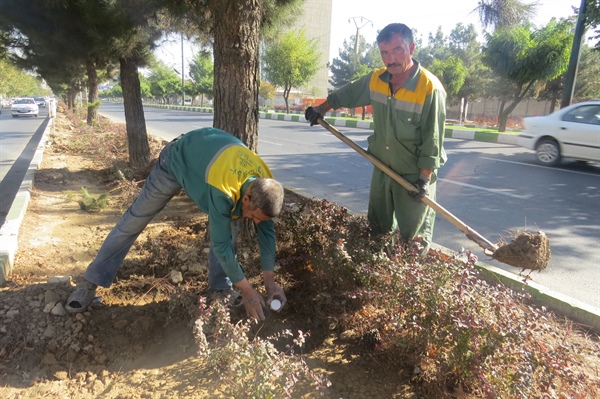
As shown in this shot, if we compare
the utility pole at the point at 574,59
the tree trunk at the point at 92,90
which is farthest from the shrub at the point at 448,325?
the tree trunk at the point at 92,90

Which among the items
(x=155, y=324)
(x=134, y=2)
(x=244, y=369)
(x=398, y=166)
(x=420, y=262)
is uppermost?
(x=134, y=2)

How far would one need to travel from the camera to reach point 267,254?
7.21 feet

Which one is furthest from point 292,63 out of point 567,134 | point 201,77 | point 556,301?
point 201,77

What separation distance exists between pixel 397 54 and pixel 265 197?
1303mm

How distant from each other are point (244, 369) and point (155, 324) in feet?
3.43

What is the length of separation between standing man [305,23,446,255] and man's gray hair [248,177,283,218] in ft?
3.16

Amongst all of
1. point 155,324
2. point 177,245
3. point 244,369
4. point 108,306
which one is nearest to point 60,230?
point 177,245

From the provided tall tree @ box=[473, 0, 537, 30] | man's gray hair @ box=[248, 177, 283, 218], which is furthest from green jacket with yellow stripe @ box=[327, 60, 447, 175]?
tall tree @ box=[473, 0, 537, 30]

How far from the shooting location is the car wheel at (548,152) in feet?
27.5

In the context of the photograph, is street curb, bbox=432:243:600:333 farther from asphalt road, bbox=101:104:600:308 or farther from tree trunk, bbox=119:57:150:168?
tree trunk, bbox=119:57:150:168

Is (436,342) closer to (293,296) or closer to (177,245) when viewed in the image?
(293,296)

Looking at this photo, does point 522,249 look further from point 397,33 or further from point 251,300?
point 251,300

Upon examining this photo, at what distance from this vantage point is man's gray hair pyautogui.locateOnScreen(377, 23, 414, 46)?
244cm

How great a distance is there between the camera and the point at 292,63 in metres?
28.4
